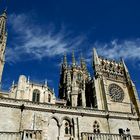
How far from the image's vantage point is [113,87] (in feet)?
133

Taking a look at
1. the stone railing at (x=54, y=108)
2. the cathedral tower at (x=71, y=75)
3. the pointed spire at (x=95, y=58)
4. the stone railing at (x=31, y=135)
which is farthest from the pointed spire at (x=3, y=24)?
the stone railing at (x=31, y=135)

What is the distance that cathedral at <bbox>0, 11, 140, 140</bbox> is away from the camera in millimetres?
23562

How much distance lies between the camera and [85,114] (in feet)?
93.8

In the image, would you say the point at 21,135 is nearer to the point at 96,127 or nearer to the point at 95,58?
the point at 96,127

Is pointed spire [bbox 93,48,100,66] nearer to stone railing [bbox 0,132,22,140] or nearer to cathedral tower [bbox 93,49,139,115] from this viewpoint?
cathedral tower [bbox 93,49,139,115]

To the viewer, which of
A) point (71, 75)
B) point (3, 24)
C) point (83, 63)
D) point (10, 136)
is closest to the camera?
point (10, 136)

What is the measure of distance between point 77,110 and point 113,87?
1430cm

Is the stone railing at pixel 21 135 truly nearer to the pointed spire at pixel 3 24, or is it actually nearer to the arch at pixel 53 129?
the arch at pixel 53 129

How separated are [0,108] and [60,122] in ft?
25.1

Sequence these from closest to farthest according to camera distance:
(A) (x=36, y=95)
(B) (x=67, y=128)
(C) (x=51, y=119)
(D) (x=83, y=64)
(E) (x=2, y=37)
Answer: (C) (x=51, y=119)
(B) (x=67, y=128)
(A) (x=36, y=95)
(E) (x=2, y=37)
(D) (x=83, y=64)

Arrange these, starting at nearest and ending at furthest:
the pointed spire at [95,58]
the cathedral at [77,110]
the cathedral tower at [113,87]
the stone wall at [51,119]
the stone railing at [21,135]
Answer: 1. the stone railing at [21,135]
2. the cathedral at [77,110]
3. the stone wall at [51,119]
4. the cathedral tower at [113,87]
5. the pointed spire at [95,58]

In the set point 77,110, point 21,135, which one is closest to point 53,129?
point 77,110

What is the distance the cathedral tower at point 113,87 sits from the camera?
37.3 m

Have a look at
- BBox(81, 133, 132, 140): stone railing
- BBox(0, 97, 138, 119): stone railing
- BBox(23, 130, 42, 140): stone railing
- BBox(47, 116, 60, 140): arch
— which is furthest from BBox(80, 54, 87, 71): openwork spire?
BBox(23, 130, 42, 140): stone railing
